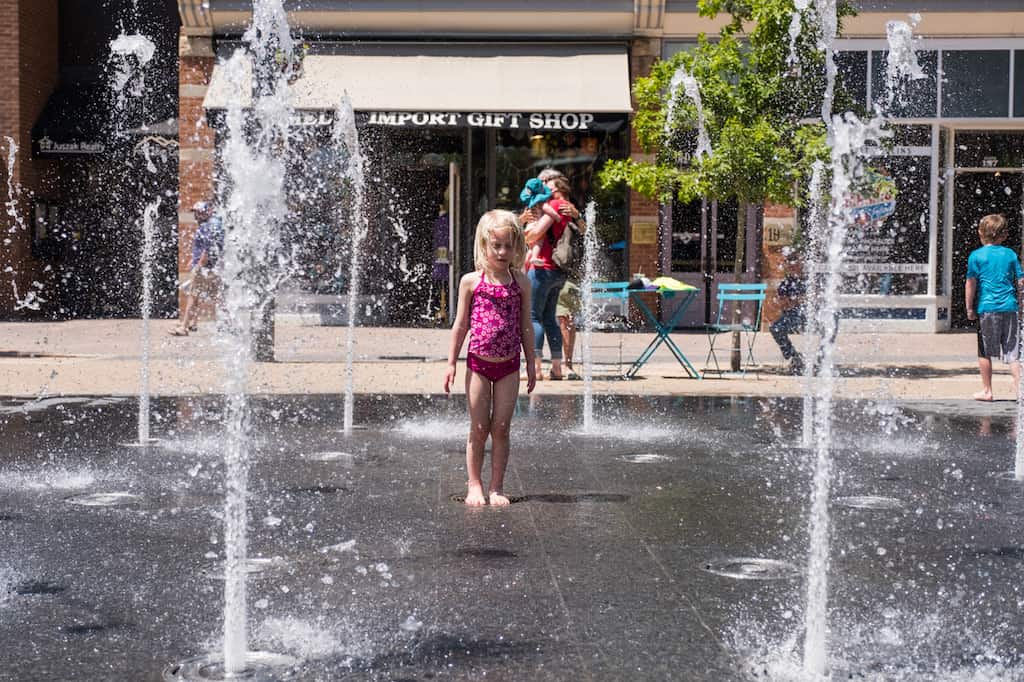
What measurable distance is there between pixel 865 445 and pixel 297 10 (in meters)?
12.8

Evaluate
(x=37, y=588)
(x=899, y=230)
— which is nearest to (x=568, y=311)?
(x=37, y=588)

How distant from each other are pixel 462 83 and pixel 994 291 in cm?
956

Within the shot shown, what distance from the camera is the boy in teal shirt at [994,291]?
36.8 ft

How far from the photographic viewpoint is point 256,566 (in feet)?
17.4

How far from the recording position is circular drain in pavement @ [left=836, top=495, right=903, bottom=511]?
6781 mm

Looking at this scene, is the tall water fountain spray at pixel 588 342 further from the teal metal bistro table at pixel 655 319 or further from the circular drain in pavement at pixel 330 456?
the circular drain in pavement at pixel 330 456

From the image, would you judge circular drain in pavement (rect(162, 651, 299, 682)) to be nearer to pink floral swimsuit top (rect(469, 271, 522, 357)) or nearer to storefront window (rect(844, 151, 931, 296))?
pink floral swimsuit top (rect(469, 271, 522, 357))

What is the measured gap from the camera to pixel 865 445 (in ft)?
30.3

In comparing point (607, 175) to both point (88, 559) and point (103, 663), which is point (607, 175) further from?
point (103, 663)

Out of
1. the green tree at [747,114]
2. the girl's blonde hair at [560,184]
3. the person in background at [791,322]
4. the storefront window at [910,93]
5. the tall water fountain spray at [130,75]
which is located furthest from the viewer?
the tall water fountain spray at [130,75]

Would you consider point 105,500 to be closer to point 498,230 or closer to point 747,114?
point 498,230

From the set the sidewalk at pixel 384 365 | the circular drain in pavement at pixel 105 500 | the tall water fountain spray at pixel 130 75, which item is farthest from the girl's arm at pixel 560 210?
the tall water fountain spray at pixel 130 75

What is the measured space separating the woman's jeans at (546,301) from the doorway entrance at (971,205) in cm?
970

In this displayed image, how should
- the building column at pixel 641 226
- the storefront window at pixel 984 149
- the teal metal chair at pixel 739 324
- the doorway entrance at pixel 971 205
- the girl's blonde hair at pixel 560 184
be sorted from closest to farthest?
the girl's blonde hair at pixel 560 184
the teal metal chair at pixel 739 324
the building column at pixel 641 226
the storefront window at pixel 984 149
the doorway entrance at pixel 971 205
